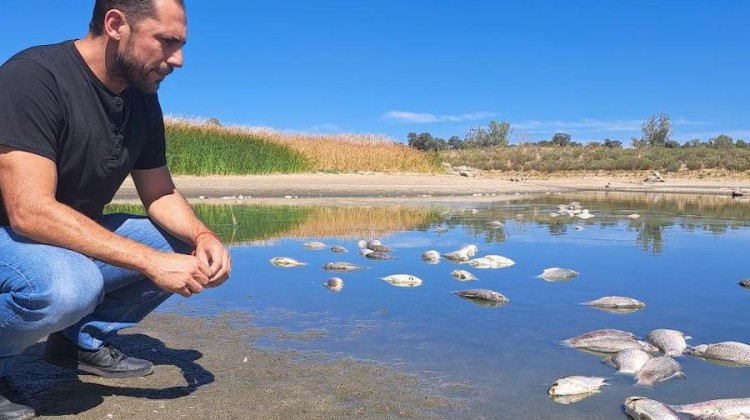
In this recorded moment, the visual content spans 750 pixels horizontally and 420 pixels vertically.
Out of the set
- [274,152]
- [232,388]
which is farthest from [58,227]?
[274,152]

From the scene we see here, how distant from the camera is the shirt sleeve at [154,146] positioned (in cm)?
297

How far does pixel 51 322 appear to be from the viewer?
2.28 meters

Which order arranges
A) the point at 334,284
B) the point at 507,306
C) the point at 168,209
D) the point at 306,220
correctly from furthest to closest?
1. the point at 306,220
2. the point at 334,284
3. the point at 507,306
4. the point at 168,209

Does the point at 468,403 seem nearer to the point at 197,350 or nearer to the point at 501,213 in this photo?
the point at 197,350

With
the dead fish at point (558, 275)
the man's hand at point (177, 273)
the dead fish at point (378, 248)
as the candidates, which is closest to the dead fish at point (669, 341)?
the dead fish at point (558, 275)

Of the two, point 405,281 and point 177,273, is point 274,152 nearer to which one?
point 405,281

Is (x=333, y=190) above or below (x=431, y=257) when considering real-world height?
above

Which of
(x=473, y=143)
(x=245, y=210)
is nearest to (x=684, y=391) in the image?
(x=245, y=210)

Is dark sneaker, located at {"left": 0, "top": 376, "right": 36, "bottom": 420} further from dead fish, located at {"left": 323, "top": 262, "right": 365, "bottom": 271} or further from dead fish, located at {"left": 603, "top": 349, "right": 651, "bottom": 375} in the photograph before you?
dead fish, located at {"left": 323, "top": 262, "right": 365, "bottom": 271}

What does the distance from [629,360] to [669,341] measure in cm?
37

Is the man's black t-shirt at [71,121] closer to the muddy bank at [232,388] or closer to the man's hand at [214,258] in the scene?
the man's hand at [214,258]

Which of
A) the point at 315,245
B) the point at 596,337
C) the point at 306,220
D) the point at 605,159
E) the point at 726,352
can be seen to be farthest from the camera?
the point at 605,159

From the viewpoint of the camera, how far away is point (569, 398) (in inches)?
96.8

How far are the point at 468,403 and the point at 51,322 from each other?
1.52 m
